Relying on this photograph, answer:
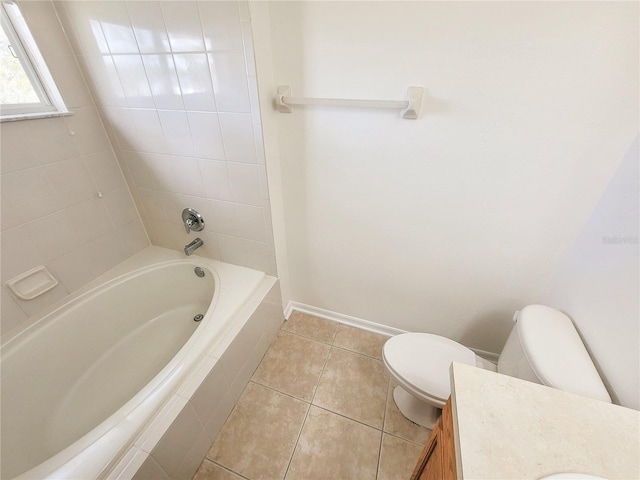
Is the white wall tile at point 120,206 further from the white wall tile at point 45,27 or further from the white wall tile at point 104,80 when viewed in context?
the white wall tile at point 45,27

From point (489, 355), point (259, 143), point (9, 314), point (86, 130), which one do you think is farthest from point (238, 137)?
point (489, 355)

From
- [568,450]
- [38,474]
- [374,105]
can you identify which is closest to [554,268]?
[568,450]

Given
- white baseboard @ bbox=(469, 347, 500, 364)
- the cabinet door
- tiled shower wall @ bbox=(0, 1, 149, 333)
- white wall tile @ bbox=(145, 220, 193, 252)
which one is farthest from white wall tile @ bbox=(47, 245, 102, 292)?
white baseboard @ bbox=(469, 347, 500, 364)

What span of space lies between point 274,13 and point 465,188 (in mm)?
989

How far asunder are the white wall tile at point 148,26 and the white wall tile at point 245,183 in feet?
1.67

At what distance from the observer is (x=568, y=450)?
1.59 ft

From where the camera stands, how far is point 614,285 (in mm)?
776

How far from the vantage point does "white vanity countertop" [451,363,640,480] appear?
462 mm

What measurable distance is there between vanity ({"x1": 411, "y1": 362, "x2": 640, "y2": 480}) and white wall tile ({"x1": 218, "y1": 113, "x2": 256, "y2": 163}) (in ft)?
3.54

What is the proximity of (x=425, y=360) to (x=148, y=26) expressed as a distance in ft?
5.75

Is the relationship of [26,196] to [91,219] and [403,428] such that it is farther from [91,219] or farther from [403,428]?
[403,428]

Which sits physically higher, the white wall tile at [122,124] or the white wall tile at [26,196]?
the white wall tile at [122,124]

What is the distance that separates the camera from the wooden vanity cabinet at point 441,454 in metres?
0.53

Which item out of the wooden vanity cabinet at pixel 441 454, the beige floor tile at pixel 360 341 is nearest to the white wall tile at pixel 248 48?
the wooden vanity cabinet at pixel 441 454
